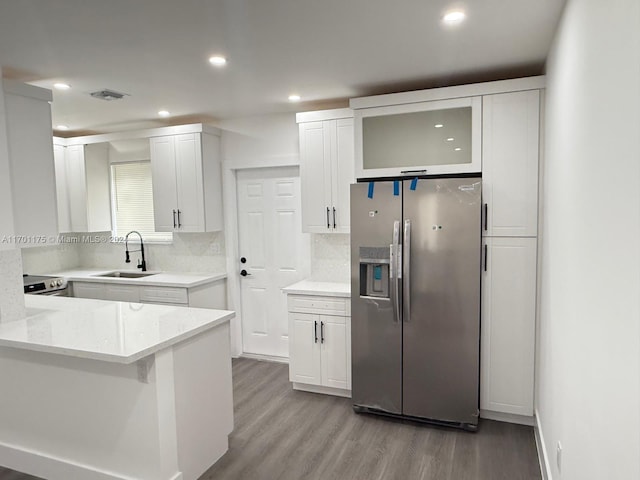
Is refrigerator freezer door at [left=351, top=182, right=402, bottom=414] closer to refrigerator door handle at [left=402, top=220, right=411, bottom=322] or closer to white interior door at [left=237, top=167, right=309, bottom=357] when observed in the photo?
refrigerator door handle at [left=402, top=220, right=411, bottom=322]

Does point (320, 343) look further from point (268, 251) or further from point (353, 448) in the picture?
point (268, 251)

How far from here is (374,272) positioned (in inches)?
128

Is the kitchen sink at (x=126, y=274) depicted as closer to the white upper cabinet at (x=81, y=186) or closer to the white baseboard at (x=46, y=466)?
the white upper cabinet at (x=81, y=186)

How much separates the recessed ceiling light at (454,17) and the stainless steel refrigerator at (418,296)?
105 cm

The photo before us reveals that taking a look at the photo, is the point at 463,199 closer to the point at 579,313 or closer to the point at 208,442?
the point at 579,313

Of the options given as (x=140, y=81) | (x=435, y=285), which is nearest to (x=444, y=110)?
(x=435, y=285)

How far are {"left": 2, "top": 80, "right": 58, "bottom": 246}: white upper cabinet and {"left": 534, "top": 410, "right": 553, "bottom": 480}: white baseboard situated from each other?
3409mm

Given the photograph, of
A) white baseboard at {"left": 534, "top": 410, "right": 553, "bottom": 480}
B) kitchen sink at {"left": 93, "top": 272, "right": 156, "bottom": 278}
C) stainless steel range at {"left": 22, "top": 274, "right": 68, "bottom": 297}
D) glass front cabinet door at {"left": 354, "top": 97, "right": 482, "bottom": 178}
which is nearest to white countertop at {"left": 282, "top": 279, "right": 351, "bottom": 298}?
glass front cabinet door at {"left": 354, "top": 97, "right": 482, "bottom": 178}

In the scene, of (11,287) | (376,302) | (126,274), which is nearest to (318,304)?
(376,302)

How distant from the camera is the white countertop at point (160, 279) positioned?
4223 mm

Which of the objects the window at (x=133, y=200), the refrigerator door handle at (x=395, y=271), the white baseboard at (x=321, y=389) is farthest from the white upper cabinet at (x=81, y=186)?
the refrigerator door handle at (x=395, y=271)

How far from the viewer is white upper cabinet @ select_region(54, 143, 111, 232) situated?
491cm

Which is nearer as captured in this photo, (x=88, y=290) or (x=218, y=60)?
(x=218, y=60)

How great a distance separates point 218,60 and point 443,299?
2.28 meters
